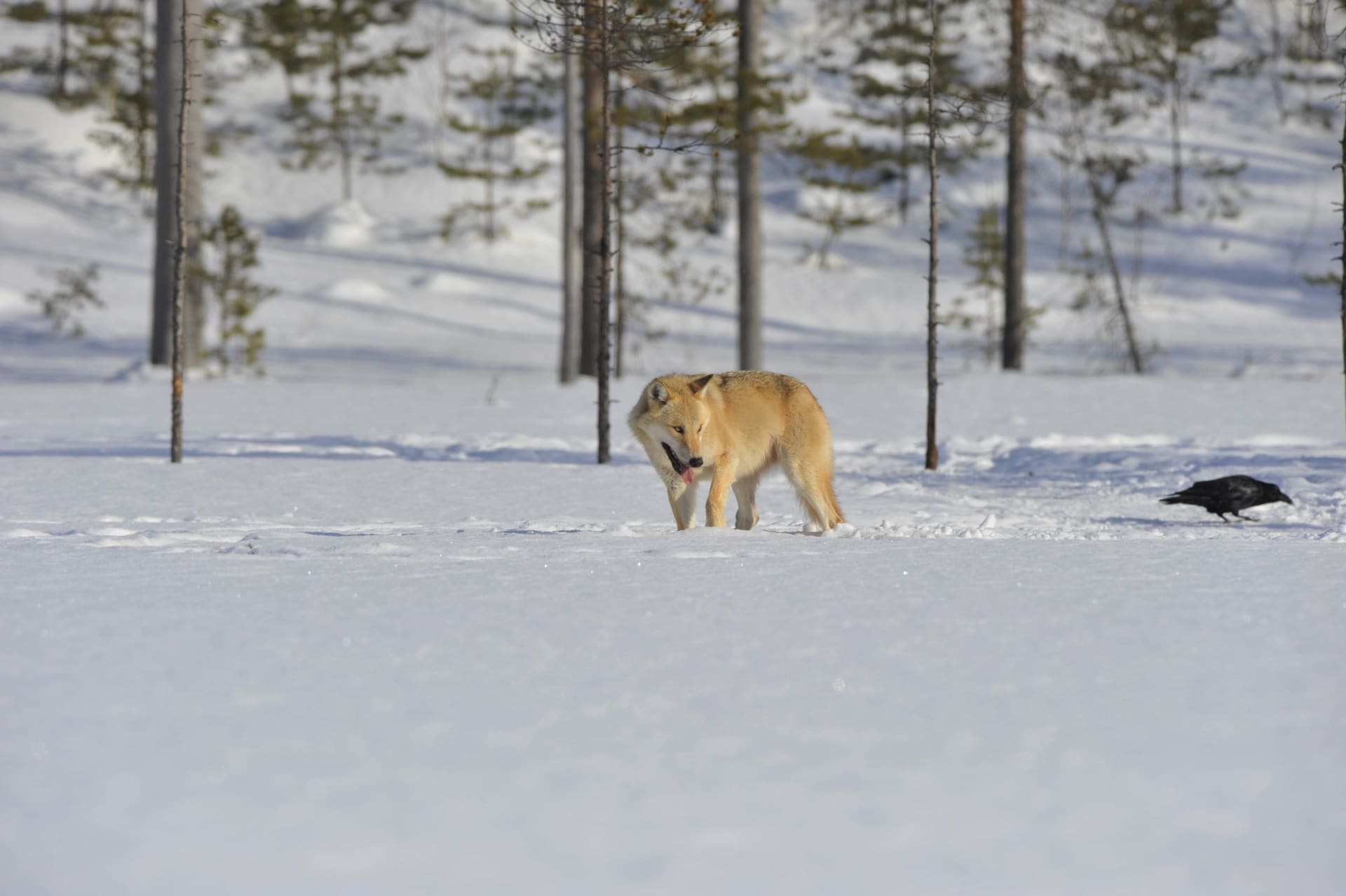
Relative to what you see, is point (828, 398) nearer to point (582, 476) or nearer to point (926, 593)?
point (582, 476)

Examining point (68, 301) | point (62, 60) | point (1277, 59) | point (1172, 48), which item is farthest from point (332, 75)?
point (1277, 59)

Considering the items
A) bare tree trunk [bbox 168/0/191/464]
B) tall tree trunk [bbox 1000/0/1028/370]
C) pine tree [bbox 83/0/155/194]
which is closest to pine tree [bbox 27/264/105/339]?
pine tree [bbox 83/0/155/194]

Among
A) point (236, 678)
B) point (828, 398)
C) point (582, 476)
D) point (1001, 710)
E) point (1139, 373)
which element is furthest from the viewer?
point (1139, 373)

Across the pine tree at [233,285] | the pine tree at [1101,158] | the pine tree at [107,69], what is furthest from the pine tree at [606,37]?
the pine tree at [107,69]

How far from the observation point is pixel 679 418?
7.09 metres

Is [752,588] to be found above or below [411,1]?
below

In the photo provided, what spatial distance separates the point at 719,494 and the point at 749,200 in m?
11.8

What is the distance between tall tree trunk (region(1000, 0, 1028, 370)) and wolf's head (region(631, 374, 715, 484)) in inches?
512

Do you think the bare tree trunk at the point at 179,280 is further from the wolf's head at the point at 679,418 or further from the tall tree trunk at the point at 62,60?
the tall tree trunk at the point at 62,60

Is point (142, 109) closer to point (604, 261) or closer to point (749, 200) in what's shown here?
point (749, 200)

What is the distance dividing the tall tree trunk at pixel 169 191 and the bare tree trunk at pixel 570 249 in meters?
5.39

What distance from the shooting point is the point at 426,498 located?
935 cm

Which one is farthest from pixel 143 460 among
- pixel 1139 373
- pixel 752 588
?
pixel 1139 373

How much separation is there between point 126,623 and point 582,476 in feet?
20.6
